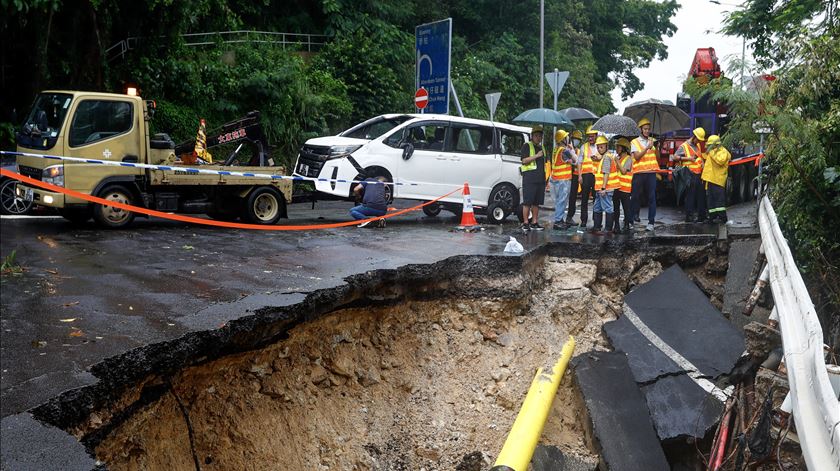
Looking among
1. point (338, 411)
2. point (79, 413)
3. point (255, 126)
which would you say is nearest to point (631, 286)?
point (338, 411)

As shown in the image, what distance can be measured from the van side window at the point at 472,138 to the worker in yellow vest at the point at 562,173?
1.89m

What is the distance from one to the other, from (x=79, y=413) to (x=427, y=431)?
394cm

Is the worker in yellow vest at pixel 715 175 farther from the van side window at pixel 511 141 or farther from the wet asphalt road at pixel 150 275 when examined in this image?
the van side window at pixel 511 141

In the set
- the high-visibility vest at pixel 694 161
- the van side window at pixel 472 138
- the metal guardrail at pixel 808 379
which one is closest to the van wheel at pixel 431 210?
the van side window at pixel 472 138

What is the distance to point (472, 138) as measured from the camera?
1461cm

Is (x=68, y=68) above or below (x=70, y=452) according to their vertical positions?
above

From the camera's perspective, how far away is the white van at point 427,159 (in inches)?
532

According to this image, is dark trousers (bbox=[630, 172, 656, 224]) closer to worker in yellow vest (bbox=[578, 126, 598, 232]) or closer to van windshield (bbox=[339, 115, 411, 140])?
worker in yellow vest (bbox=[578, 126, 598, 232])

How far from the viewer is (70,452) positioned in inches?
151

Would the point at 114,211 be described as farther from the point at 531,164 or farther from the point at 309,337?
the point at 531,164

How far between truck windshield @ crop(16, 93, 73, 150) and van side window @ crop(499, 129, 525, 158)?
751cm

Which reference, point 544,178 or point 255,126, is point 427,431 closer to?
point 544,178

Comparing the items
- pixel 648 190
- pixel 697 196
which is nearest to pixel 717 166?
pixel 697 196

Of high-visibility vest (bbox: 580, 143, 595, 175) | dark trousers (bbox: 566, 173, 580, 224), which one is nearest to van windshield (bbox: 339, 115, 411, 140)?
dark trousers (bbox: 566, 173, 580, 224)
